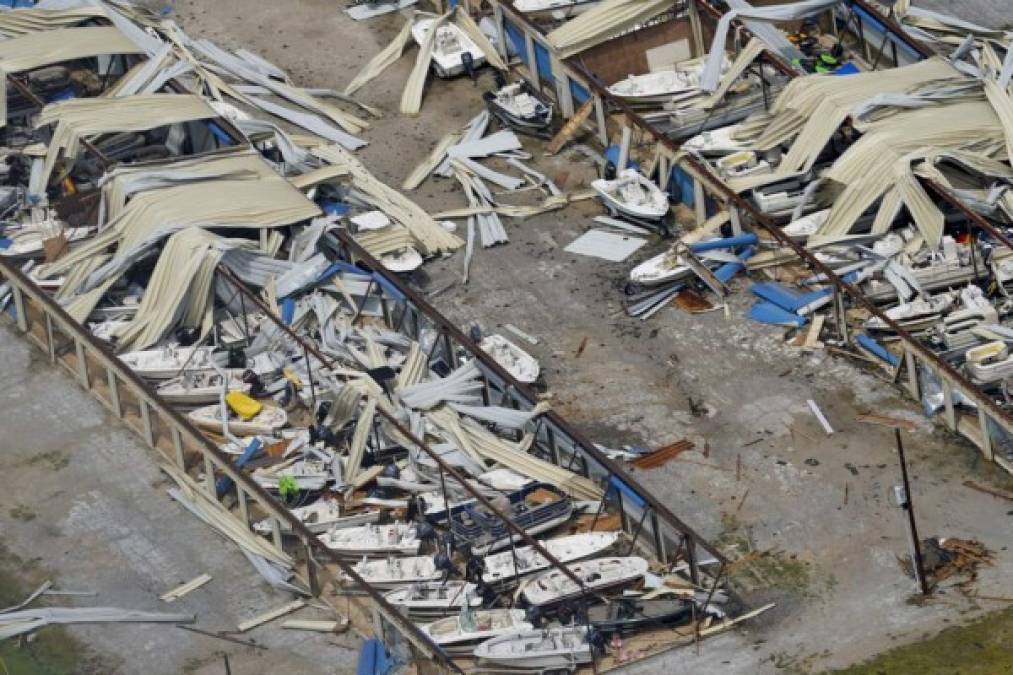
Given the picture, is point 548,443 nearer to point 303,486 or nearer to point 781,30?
point 303,486

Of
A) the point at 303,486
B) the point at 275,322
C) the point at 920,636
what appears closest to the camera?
the point at 920,636

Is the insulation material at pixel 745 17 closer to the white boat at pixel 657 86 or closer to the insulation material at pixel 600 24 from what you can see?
the white boat at pixel 657 86

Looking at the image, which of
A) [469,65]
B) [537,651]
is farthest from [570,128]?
[537,651]

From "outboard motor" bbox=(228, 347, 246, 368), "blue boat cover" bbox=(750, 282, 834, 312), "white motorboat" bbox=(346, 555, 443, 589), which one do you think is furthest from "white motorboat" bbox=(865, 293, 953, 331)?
"outboard motor" bbox=(228, 347, 246, 368)

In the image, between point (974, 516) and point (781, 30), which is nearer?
point (974, 516)

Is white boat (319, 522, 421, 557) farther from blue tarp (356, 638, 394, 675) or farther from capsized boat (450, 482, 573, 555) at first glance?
blue tarp (356, 638, 394, 675)

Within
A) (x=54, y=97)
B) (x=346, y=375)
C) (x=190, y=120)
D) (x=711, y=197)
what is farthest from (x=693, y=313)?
(x=54, y=97)

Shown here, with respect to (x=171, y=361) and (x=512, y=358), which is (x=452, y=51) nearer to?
(x=512, y=358)
